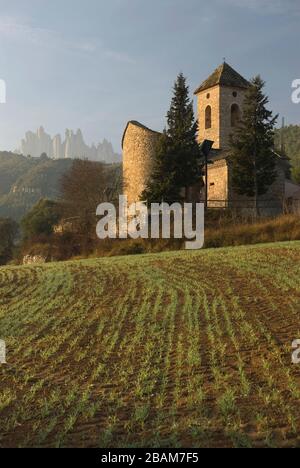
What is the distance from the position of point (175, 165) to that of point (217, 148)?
10480mm

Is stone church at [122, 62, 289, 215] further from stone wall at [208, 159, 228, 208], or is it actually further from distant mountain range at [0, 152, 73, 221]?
distant mountain range at [0, 152, 73, 221]

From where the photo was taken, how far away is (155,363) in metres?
7.22

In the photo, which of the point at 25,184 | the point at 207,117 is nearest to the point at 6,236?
the point at 207,117

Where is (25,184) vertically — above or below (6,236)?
above

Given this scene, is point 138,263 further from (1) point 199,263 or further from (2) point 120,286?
(2) point 120,286

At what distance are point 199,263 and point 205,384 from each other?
11203mm

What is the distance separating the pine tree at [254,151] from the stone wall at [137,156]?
6.37 metres

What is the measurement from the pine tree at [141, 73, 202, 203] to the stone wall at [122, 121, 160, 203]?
2.18m

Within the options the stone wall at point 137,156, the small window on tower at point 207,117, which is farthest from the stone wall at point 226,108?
the stone wall at point 137,156

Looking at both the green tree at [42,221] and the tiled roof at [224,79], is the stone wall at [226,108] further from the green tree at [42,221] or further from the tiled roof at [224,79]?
the green tree at [42,221]

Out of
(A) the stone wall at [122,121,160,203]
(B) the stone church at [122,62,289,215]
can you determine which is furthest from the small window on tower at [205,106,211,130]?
(A) the stone wall at [122,121,160,203]

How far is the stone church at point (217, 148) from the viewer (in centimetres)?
3412

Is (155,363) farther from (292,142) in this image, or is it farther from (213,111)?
(292,142)

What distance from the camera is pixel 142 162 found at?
35.2 metres
